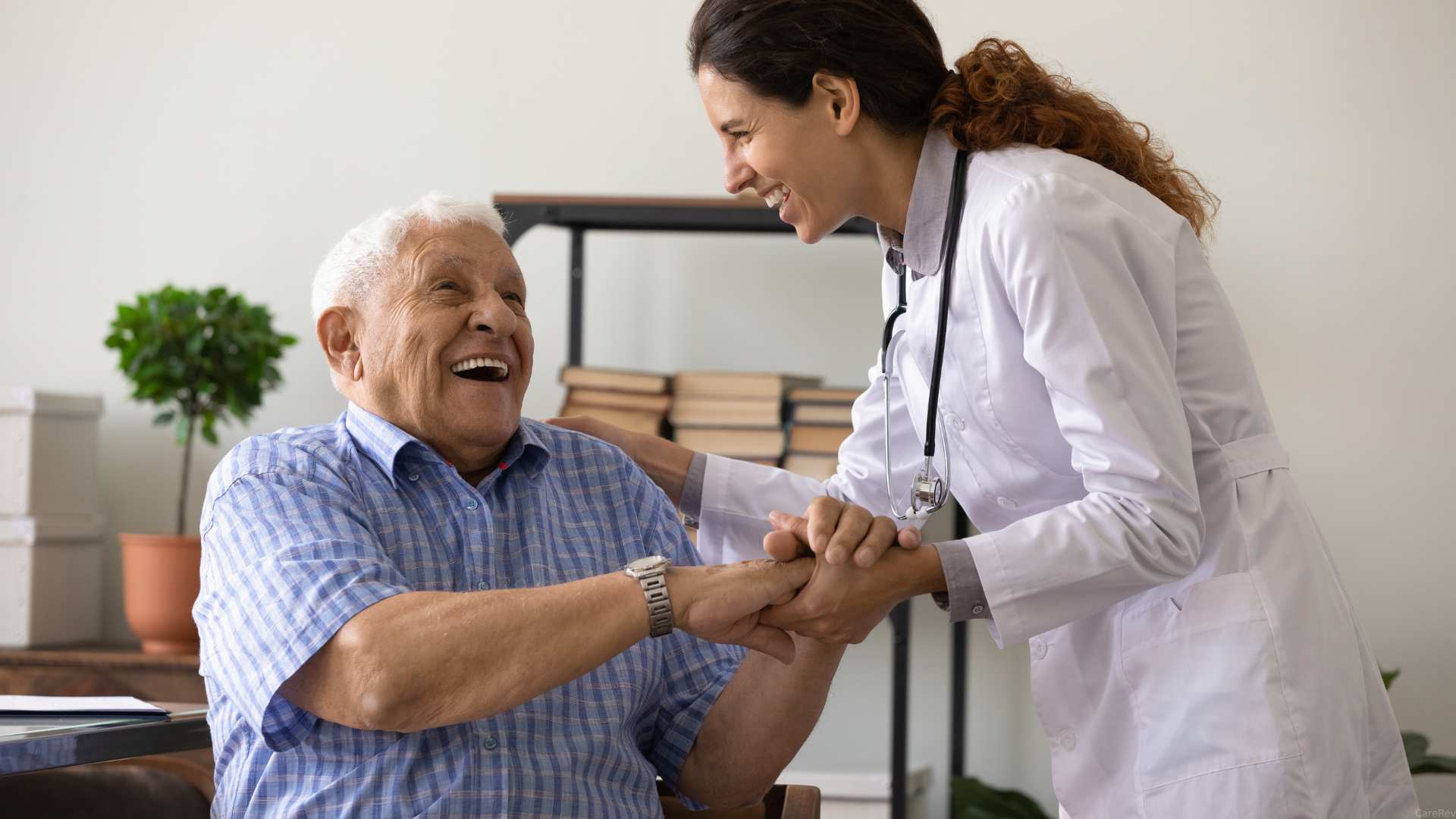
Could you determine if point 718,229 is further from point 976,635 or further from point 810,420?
point 976,635

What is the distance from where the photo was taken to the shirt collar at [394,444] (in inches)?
57.2

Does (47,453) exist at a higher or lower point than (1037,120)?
lower

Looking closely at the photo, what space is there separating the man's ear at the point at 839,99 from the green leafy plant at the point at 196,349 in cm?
180

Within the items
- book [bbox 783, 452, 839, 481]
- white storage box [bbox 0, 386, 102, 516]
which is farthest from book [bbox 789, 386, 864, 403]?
white storage box [bbox 0, 386, 102, 516]

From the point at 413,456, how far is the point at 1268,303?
193cm

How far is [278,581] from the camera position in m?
1.25

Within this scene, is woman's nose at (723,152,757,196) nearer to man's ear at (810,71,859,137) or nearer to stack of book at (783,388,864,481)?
man's ear at (810,71,859,137)

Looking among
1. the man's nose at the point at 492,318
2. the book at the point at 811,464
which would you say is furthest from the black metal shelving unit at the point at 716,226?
the man's nose at the point at 492,318

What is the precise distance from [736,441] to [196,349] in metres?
1.14

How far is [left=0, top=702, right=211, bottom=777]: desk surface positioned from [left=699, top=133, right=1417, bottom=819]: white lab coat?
83cm

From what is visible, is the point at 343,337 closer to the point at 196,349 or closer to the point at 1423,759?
the point at 196,349

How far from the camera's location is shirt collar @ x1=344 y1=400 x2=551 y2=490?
1.45 meters

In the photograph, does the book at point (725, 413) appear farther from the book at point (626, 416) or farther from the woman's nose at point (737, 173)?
the woman's nose at point (737, 173)

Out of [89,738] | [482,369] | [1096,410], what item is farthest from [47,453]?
[1096,410]
